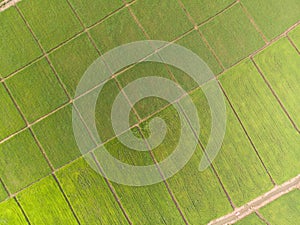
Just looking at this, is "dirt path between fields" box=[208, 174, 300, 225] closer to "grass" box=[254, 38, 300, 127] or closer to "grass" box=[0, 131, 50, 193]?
"grass" box=[254, 38, 300, 127]

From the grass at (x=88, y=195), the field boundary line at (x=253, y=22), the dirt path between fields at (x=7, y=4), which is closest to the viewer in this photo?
the grass at (x=88, y=195)

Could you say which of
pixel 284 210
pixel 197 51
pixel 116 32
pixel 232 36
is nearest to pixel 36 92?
pixel 116 32

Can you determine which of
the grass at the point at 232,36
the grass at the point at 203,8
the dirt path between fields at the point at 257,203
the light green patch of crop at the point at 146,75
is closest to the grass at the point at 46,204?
the light green patch of crop at the point at 146,75

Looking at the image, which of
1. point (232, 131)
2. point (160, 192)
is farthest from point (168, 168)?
point (232, 131)

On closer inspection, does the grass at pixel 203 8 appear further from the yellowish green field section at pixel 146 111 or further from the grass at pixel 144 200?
the grass at pixel 144 200

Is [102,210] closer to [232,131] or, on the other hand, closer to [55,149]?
[55,149]

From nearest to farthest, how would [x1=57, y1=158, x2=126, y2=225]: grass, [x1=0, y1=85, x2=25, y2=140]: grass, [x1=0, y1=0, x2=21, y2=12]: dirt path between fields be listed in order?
[x1=57, y1=158, x2=126, y2=225]: grass
[x1=0, y1=85, x2=25, y2=140]: grass
[x1=0, y1=0, x2=21, y2=12]: dirt path between fields

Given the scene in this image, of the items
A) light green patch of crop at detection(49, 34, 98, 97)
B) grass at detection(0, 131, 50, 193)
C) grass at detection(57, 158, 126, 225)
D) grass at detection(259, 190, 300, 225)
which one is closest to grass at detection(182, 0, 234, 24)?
light green patch of crop at detection(49, 34, 98, 97)
